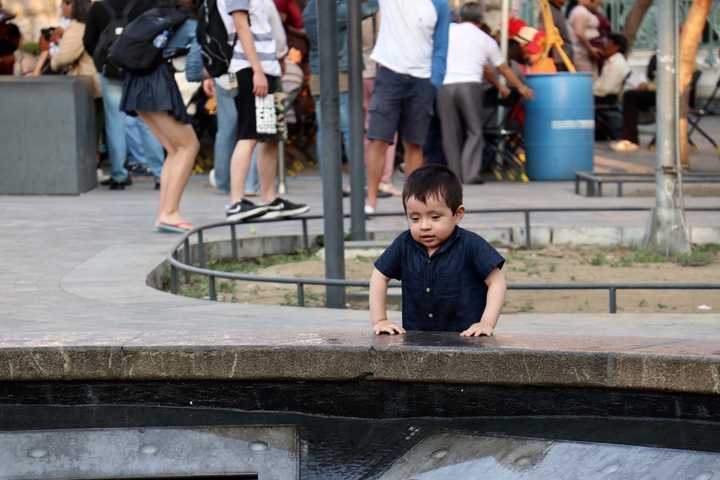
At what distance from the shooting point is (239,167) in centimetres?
1139

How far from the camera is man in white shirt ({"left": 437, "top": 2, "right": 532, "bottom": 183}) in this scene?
15.9 m

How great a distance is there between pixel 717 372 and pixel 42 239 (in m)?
6.96

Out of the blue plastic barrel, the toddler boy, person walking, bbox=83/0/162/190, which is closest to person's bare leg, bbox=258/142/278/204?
person walking, bbox=83/0/162/190

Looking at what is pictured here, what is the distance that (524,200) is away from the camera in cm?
1442

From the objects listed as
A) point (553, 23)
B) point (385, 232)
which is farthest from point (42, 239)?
point (553, 23)

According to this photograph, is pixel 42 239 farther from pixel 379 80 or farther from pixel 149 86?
pixel 379 80

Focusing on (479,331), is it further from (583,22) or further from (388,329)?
(583,22)

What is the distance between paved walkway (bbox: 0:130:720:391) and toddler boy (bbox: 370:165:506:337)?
5.8 inches

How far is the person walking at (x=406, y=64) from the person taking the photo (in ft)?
38.4

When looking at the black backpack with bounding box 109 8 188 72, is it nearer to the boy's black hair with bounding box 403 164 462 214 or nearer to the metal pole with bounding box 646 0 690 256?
the metal pole with bounding box 646 0 690 256

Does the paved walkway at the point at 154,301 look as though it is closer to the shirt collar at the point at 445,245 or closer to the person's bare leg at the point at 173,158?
the person's bare leg at the point at 173,158

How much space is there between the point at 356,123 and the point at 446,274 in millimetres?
4897

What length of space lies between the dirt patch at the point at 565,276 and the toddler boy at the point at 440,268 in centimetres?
292

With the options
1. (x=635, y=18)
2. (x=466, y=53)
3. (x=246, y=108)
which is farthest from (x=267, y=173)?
(x=635, y=18)
